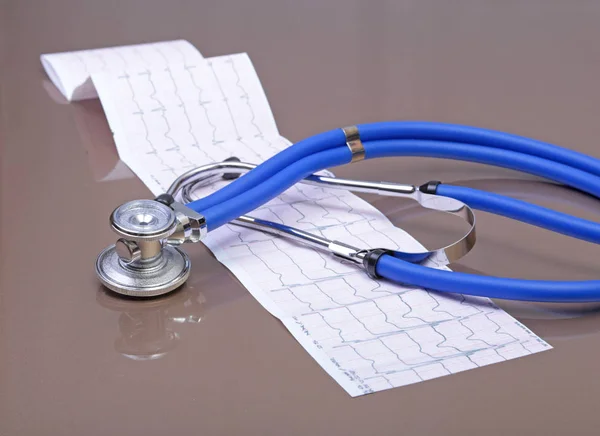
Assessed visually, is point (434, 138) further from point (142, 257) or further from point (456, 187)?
point (142, 257)

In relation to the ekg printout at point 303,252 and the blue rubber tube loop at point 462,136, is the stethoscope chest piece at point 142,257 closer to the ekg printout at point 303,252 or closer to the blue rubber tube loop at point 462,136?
the ekg printout at point 303,252

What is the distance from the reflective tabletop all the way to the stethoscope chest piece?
0.07ft

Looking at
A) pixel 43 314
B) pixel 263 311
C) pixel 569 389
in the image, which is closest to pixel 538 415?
pixel 569 389

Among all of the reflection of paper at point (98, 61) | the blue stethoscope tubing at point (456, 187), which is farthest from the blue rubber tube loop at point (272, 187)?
the reflection of paper at point (98, 61)

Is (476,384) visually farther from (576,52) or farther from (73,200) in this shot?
(576,52)

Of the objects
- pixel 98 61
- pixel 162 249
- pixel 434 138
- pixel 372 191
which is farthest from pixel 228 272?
pixel 98 61

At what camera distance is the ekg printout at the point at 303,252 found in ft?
3.40

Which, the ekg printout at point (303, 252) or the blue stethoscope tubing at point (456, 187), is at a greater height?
the blue stethoscope tubing at point (456, 187)

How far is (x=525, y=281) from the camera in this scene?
1066 millimetres

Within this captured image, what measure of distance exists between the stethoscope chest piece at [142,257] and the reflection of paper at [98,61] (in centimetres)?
60

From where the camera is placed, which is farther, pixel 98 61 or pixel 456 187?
pixel 98 61

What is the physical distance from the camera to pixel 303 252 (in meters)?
1.24

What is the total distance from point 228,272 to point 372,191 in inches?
10.1

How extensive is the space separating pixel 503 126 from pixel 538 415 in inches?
30.7
